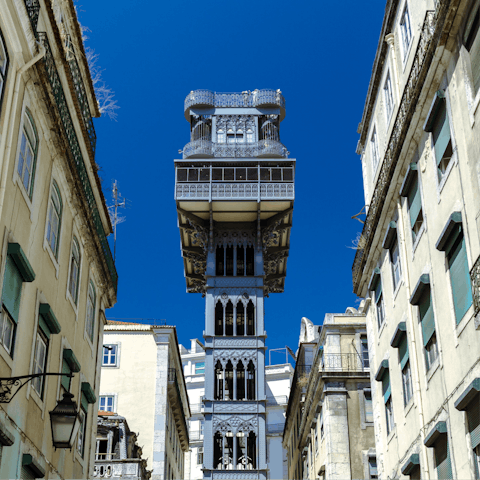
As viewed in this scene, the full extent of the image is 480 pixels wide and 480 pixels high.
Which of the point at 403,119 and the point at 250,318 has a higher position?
the point at 250,318

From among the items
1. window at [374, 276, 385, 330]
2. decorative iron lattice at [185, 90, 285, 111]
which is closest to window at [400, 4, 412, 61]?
window at [374, 276, 385, 330]

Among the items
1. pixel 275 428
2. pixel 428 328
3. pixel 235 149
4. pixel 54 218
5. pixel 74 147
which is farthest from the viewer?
pixel 275 428

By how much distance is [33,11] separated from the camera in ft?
47.3

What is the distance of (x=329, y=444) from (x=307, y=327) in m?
18.7

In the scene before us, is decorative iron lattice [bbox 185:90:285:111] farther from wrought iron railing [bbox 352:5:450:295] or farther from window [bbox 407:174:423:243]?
window [bbox 407:174:423:243]

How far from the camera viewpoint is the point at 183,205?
47.4 meters

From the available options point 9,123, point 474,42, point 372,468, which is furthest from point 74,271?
point 372,468

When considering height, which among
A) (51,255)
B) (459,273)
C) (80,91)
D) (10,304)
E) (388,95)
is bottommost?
(10,304)

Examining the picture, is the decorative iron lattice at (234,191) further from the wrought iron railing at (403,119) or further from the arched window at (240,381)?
the wrought iron railing at (403,119)

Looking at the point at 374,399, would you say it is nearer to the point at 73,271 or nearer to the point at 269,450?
the point at 73,271

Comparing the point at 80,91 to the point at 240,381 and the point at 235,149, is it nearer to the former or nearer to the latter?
the point at 240,381

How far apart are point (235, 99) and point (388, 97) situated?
3340 cm

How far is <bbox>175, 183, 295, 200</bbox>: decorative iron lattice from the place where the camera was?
4707 centimetres

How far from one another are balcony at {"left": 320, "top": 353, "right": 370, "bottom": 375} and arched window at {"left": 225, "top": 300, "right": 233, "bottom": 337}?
41.9ft
